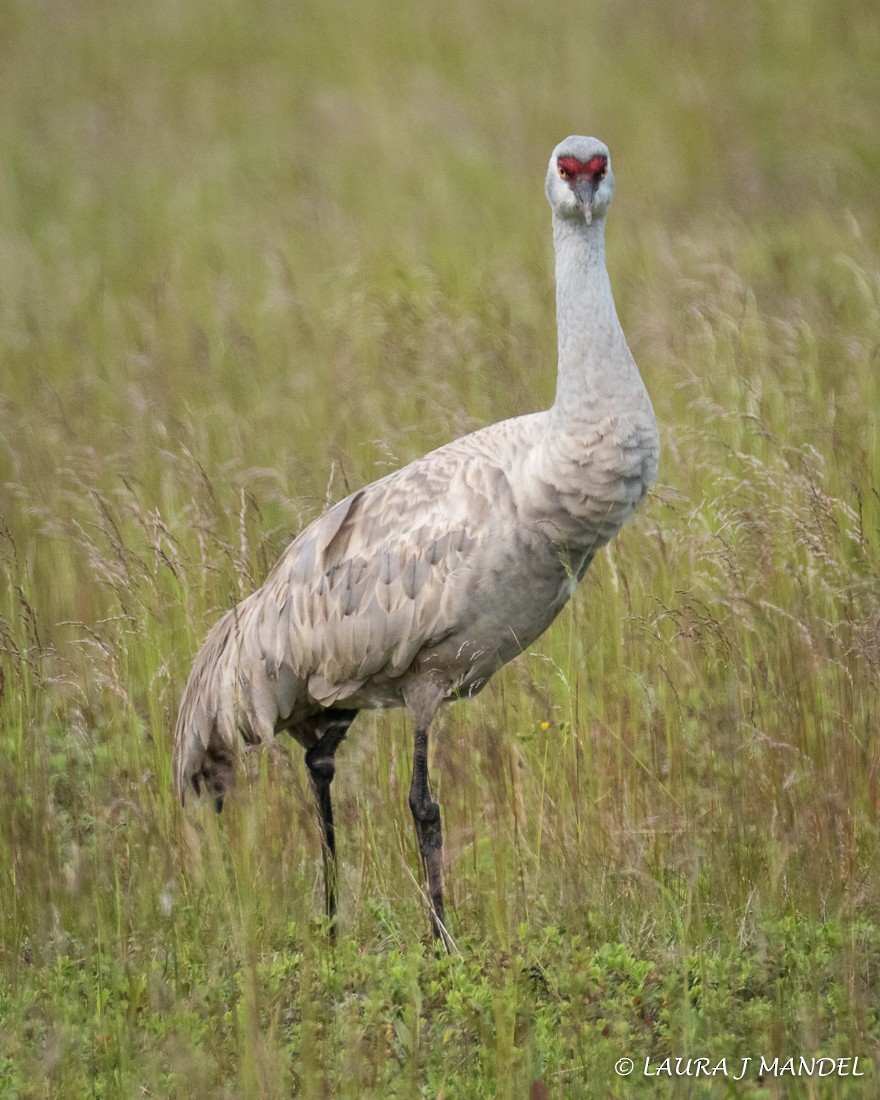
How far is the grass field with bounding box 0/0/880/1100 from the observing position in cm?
346

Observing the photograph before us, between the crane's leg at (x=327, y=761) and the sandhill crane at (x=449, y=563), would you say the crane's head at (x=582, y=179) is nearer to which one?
the sandhill crane at (x=449, y=563)

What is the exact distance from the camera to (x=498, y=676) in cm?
466

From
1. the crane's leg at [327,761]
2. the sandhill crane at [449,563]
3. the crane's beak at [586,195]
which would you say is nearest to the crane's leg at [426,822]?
the sandhill crane at [449,563]

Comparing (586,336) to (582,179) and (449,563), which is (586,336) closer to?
(582,179)

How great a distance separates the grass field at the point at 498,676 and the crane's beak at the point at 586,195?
0.96 meters

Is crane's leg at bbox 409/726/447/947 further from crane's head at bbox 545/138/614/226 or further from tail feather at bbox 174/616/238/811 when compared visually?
crane's head at bbox 545/138/614/226

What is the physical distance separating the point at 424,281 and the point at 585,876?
5.55 m

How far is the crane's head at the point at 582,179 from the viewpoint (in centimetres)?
413

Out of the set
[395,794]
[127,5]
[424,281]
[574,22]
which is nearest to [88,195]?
[424,281]

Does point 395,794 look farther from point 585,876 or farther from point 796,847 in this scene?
point 796,847

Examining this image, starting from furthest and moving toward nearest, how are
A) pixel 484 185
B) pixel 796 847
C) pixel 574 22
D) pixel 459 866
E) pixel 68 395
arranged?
pixel 574 22
pixel 484 185
pixel 68 395
pixel 459 866
pixel 796 847

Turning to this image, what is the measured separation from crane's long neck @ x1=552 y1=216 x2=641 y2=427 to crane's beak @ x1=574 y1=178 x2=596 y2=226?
0.07 m

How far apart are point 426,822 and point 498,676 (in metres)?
0.57

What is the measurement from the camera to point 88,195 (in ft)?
39.1
